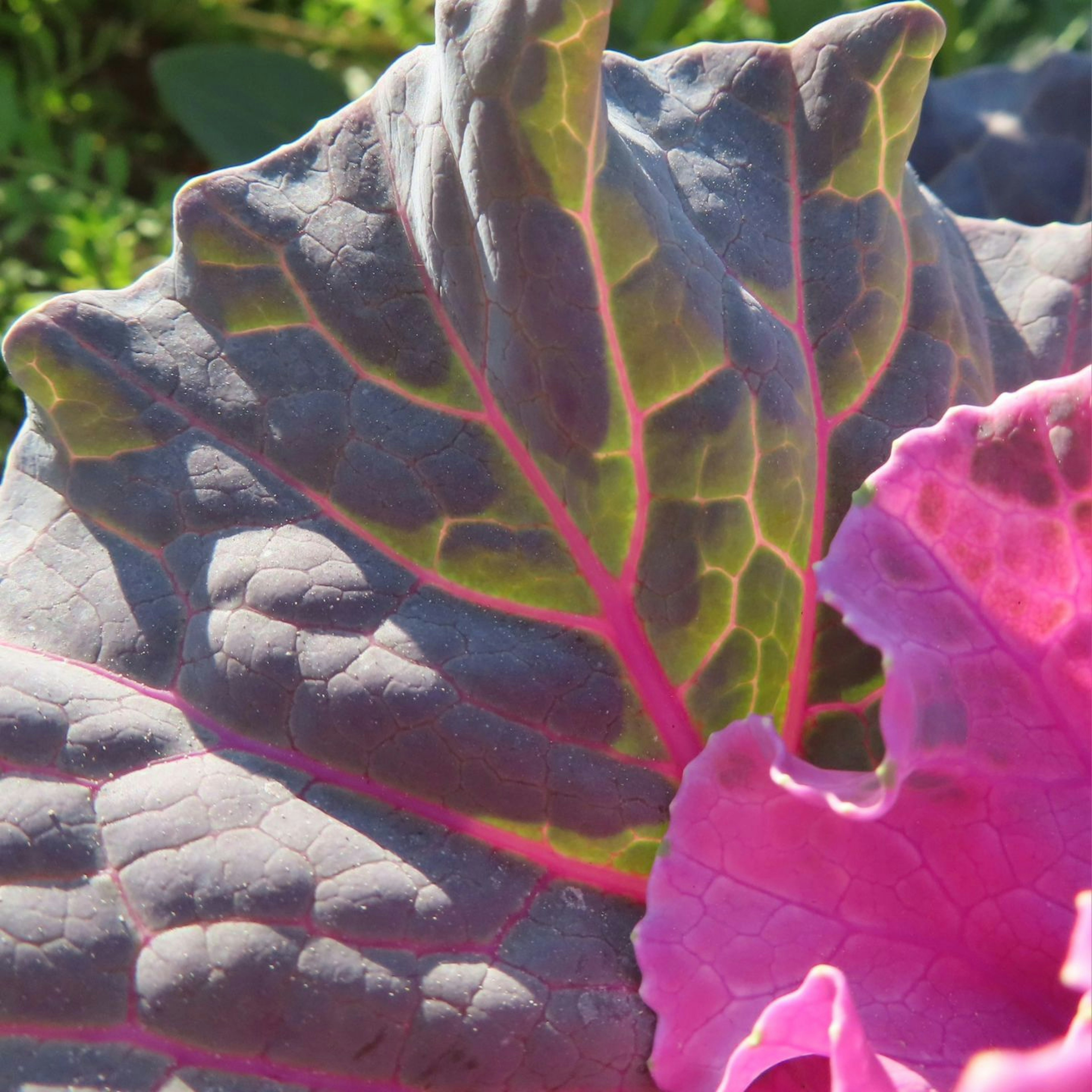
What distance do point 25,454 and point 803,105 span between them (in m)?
→ 0.76

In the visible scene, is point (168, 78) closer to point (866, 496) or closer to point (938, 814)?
point (866, 496)

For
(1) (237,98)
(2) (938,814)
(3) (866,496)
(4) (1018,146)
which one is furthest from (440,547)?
A: (1) (237,98)

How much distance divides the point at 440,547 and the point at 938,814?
0.46 metres

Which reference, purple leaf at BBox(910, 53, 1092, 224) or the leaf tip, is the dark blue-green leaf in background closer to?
purple leaf at BBox(910, 53, 1092, 224)

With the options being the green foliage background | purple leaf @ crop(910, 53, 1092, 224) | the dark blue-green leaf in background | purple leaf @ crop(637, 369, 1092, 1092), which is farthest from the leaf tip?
the dark blue-green leaf in background

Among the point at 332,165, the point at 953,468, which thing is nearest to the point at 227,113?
the point at 332,165

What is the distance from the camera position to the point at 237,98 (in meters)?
2.07

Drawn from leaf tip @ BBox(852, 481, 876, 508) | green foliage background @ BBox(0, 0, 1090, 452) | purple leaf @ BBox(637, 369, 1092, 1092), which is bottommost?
purple leaf @ BBox(637, 369, 1092, 1092)

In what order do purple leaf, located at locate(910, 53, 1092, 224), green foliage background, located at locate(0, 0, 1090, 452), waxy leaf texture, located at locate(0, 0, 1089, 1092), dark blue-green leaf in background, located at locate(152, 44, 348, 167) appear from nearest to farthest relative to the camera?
1. waxy leaf texture, located at locate(0, 0, 1089, 1092)
2. purple leaf, located at locate(910, 53, 1092, 224)
3. green foliage background, located at locate(0, 0, 1090, 452)
4. dark blue-green leaf in background, located at locate(152, 44, 348, 167)

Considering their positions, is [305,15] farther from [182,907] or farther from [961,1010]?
[961,1010]

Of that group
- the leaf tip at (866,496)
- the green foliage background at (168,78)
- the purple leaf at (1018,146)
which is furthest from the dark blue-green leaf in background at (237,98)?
the leaf tip at (866,496)

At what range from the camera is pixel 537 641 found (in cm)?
98

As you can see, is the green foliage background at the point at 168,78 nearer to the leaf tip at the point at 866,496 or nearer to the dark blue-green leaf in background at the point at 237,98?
the dark blue-green leaf in background at the point at 237,98

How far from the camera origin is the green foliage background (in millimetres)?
1882
